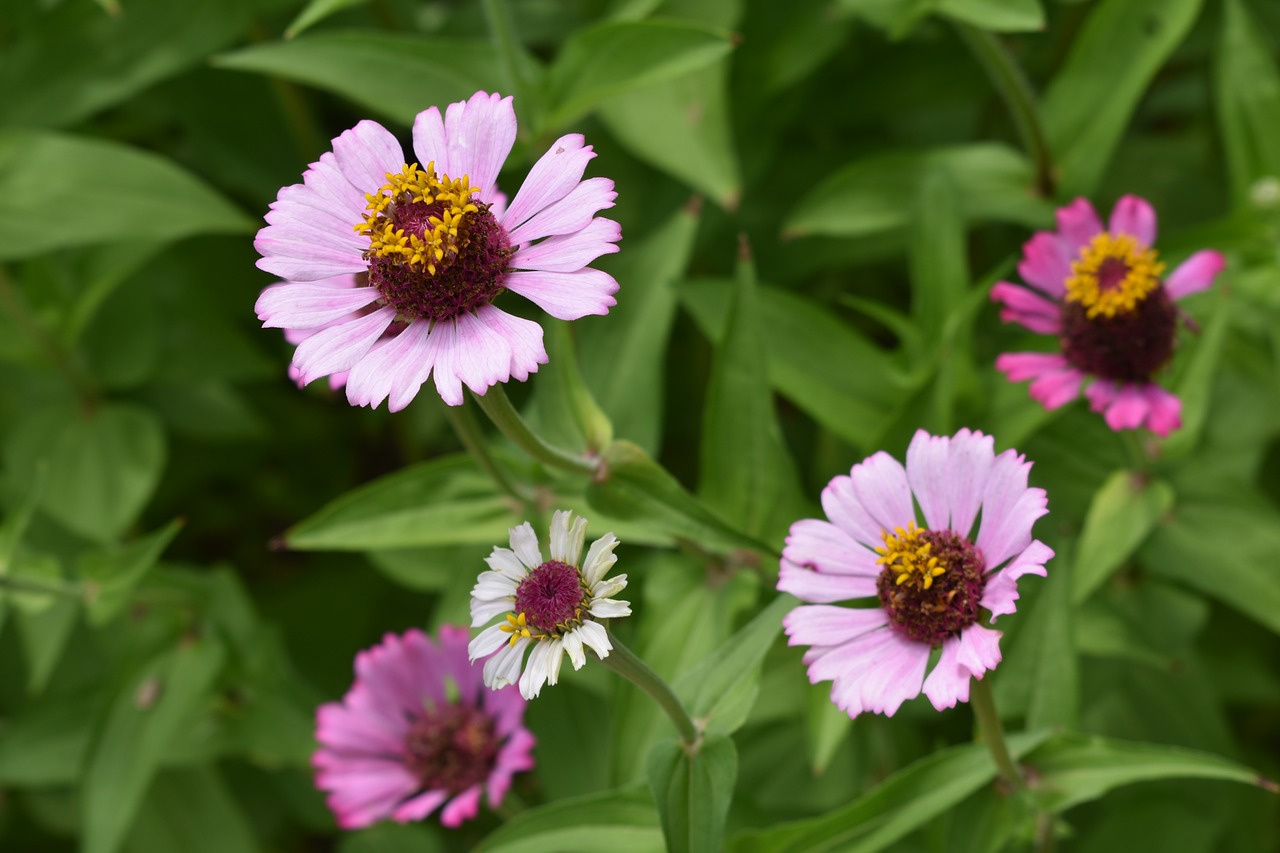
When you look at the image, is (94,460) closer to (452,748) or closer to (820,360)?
(452,748)

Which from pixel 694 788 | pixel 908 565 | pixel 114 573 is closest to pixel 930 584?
pixel 908 565

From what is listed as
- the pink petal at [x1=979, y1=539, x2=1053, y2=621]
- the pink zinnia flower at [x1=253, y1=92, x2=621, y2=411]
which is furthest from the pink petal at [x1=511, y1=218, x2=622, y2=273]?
the pink petal at [x1=979, y1=539, x2=1053, y2=621]

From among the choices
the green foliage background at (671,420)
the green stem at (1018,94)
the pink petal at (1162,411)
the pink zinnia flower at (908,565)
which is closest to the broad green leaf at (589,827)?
the green foliage background at (671,420)

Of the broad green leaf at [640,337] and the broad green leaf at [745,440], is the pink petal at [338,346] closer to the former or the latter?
the broad green leaf at [745,440]

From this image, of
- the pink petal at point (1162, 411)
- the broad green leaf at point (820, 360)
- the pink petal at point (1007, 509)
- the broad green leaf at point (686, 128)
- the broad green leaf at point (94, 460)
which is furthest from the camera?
the broad green leaf at point (94, 460)

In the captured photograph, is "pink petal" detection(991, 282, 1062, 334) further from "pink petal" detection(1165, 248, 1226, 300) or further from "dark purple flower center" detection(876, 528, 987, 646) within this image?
"dark purple flower center" detection(876, 528, 987, 646)

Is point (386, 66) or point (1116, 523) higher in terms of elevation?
point (386, 66)

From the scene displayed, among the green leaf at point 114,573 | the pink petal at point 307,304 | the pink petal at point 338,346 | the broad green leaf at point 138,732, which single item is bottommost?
the broad green leaf at point 138,732
